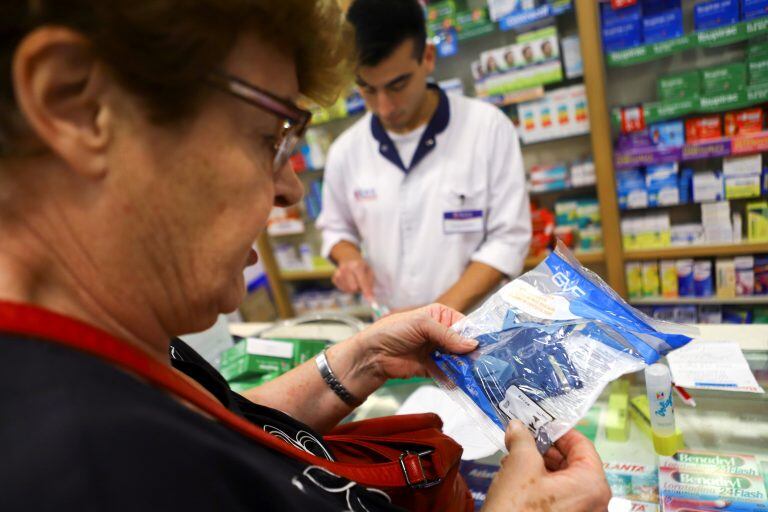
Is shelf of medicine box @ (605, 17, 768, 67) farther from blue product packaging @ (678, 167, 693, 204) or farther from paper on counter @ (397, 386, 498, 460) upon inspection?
paper on counter @ (397, 386, 498, 460)

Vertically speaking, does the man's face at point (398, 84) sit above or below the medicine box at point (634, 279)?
above

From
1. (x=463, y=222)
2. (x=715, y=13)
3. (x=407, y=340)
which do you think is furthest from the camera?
(x=715, y=13)

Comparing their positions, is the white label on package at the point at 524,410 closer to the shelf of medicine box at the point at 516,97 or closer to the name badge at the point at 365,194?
the name badge at the point at 365,194

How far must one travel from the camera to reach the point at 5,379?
15.9 inches

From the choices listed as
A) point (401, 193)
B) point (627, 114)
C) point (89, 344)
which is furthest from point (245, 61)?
point (627, 114)

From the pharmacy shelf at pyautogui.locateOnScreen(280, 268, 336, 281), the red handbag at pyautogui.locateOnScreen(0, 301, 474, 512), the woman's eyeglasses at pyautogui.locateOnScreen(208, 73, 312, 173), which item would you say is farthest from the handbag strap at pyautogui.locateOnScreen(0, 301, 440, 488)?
the pharmacy shelf at pyautogui.locateOnScreen(280, 268, 336, 281)

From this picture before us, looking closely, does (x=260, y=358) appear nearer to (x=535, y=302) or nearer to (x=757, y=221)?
(x=535, y=302)

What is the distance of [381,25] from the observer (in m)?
1.66

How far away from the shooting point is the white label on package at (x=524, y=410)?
2.43 ft

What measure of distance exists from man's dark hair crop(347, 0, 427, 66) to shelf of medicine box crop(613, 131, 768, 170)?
1682 mm

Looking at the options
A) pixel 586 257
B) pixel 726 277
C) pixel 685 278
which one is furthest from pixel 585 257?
pixel 726 277

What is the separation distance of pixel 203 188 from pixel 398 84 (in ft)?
4.86

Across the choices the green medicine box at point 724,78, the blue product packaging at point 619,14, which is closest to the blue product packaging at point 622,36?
the blue product packaging at point 619,14

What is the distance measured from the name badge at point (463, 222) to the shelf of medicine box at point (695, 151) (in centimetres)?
129
